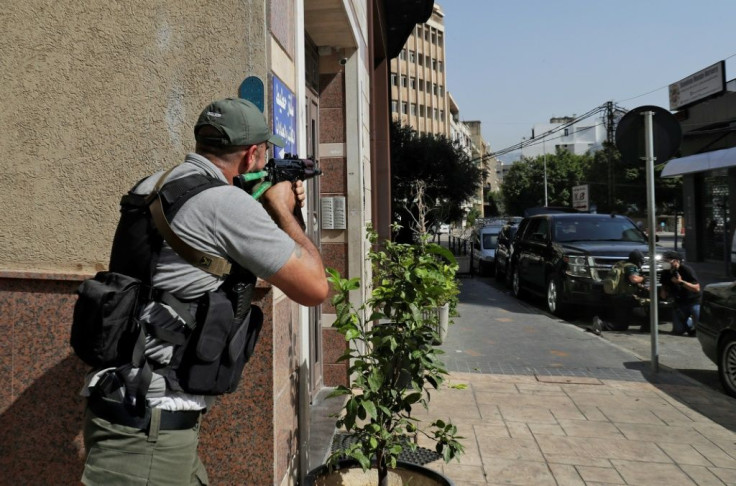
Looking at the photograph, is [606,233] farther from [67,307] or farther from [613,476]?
[67,307]

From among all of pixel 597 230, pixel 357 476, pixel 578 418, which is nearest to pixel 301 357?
pixel 357 476

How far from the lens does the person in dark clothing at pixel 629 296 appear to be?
9531 millimetres

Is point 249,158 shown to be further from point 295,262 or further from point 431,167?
point 431,167

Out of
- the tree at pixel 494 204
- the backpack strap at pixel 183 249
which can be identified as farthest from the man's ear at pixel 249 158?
the tree at pixel 494 204

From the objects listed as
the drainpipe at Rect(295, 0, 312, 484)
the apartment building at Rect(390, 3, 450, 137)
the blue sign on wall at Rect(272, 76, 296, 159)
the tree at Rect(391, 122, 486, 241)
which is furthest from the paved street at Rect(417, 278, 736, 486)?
the apartment building at Rect(390, 3, 450, 137)

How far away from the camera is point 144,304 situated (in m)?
1.89

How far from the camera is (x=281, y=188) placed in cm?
201

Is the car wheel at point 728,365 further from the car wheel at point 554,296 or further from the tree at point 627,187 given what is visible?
the tree at point 627,187

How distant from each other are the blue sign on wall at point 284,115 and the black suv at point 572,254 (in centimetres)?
790

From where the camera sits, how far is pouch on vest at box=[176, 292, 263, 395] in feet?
6.09

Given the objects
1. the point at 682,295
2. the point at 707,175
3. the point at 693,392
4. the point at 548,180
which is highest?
the point at 548,180

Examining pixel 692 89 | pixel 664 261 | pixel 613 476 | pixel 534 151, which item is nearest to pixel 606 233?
pixel 664 261

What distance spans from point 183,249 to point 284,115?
1.57 m

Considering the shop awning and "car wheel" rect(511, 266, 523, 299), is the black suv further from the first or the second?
the shop awning
